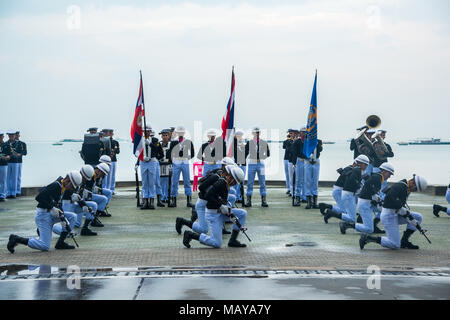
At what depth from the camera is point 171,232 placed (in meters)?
14.4

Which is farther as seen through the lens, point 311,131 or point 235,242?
point 311,131

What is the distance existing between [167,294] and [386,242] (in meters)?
5.25

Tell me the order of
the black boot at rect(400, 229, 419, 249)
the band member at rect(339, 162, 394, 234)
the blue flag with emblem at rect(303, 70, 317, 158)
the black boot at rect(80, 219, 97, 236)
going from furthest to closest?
the blue flag with emblem at rect(303, 70, 317, 158)
the black boot at rect(80, 219, 97, 236)
the band member at rect(339, 162, 394, 234)
the black boot at rect(400, 229, 419, 249)

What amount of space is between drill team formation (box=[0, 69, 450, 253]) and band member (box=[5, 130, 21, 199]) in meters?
0.03

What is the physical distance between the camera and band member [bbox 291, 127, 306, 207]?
20594 mm

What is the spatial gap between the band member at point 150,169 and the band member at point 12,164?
5.66 meters

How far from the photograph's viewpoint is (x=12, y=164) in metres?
23.2

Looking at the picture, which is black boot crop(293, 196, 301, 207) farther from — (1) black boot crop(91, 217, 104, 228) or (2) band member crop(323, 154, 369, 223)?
(1) black boot crop(91, 217, 104, 228)

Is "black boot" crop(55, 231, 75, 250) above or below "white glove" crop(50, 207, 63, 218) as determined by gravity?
below

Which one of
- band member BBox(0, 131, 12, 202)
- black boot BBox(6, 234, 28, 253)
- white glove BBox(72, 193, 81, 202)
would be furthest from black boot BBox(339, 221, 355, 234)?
band member BBox(0, 131, 12, 202)

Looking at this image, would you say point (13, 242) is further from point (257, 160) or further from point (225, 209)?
point (257, 160)

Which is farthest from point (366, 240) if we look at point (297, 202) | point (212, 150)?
point (297, 202)

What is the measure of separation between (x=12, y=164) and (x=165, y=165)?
6.00 meters
